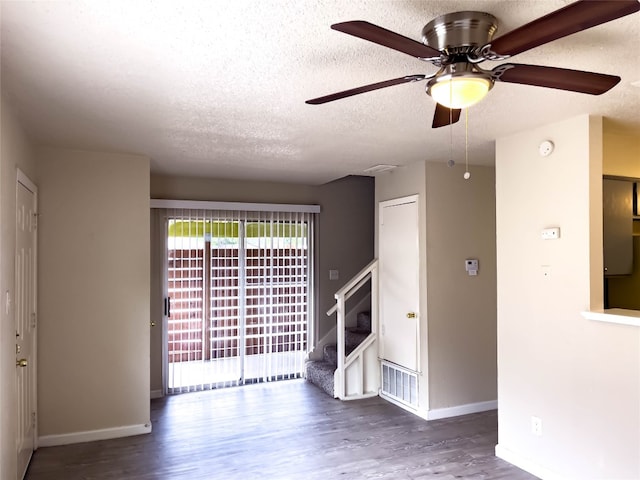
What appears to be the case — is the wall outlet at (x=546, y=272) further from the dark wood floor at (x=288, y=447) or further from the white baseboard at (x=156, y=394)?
the white baseboard at (x=156, y=394)

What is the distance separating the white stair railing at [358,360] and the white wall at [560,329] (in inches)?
68.4

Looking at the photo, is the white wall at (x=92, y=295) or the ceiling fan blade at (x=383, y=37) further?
the white wall at (x=92, y=295)

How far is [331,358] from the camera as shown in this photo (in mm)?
5531

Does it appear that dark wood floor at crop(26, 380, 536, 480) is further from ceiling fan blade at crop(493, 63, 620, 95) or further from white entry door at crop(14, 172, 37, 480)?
ceiling fan blade at crop(493, 63, 620, 95)

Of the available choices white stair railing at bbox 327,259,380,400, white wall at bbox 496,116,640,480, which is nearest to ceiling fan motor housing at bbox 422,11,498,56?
white wall at bbox 496,116,640,480

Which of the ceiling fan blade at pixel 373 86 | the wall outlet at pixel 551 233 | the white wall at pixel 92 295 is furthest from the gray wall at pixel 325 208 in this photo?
the ceiling fan blade at pixel 373 86

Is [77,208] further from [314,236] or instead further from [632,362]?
[632,362]

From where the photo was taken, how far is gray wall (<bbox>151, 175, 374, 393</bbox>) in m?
5.25

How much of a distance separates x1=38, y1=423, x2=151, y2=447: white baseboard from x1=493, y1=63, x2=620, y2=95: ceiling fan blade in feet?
12.8

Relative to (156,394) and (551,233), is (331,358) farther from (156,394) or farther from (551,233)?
(551,233)

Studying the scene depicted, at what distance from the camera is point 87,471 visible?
326 centimetres

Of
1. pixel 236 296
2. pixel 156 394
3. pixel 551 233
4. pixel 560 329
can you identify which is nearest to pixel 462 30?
pixel 551 233

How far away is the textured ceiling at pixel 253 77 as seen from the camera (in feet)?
5.35

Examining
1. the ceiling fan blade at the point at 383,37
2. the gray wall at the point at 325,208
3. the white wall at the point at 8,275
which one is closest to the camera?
the ceiling fan blade at the point at 383,37
